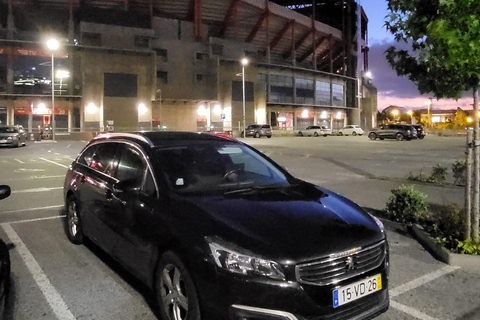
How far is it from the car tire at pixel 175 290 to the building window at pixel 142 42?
170ft

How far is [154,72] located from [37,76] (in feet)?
43.0

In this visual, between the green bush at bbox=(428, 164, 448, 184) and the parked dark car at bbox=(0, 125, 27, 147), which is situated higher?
the parked dark car at bbox=(0, 125, 27, 147)

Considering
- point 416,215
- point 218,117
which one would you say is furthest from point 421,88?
A: point 218,117

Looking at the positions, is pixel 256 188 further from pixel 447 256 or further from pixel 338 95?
pixel 338 95

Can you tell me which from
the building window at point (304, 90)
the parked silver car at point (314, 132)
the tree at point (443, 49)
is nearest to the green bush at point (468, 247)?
the tree at point (443, 49)

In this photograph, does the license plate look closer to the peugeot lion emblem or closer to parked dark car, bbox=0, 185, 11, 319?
the peugeot lion emblem

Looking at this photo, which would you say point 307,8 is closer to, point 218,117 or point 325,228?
point 218,117

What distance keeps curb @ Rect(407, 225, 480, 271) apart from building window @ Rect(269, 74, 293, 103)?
59.5m

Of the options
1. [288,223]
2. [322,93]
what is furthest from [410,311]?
[322,93]

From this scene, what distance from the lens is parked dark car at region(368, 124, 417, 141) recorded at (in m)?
41.1

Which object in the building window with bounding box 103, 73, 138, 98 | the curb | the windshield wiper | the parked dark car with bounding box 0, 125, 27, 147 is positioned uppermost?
the building window with bounding box 103, 73, 138, 98

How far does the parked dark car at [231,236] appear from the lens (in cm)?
276

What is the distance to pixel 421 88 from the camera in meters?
5.55

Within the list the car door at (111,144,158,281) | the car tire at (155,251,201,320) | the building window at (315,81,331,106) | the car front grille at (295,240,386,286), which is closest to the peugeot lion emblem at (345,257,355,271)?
the car front grille at (295,240,386,286)
